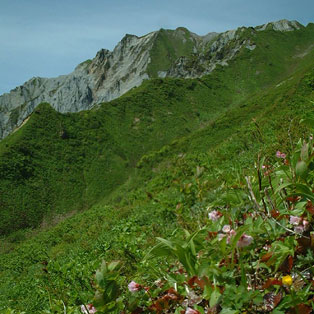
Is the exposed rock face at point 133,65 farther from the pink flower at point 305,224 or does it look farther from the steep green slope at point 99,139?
the pink flower at point 305,224

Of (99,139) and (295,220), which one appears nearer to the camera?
(295,220)

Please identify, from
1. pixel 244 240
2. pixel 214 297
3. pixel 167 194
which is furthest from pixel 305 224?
pixel 167 194

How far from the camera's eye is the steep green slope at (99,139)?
36.2 m

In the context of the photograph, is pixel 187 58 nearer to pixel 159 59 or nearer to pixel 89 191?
pixel 159 59

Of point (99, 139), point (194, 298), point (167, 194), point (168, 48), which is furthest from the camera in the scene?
point (168, 48)

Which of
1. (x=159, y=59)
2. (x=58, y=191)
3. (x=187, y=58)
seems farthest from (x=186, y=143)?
(x=159, y=59)

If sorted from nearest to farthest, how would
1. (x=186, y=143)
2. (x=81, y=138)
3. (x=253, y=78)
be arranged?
(x=186, y=143)
(x=81, y=138)
(x=253, y=78)

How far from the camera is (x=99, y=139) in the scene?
46031 millimetres

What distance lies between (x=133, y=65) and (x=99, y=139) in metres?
79.9

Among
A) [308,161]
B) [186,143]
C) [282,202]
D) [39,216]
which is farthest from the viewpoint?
[39,216]

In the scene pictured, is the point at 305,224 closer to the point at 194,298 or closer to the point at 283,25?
the point at 194,298

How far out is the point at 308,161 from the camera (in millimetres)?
1896

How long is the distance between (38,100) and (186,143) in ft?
444

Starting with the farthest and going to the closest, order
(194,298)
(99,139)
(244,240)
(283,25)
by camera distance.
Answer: (283,25) → (99,139) → (194,298) → (244,240)
